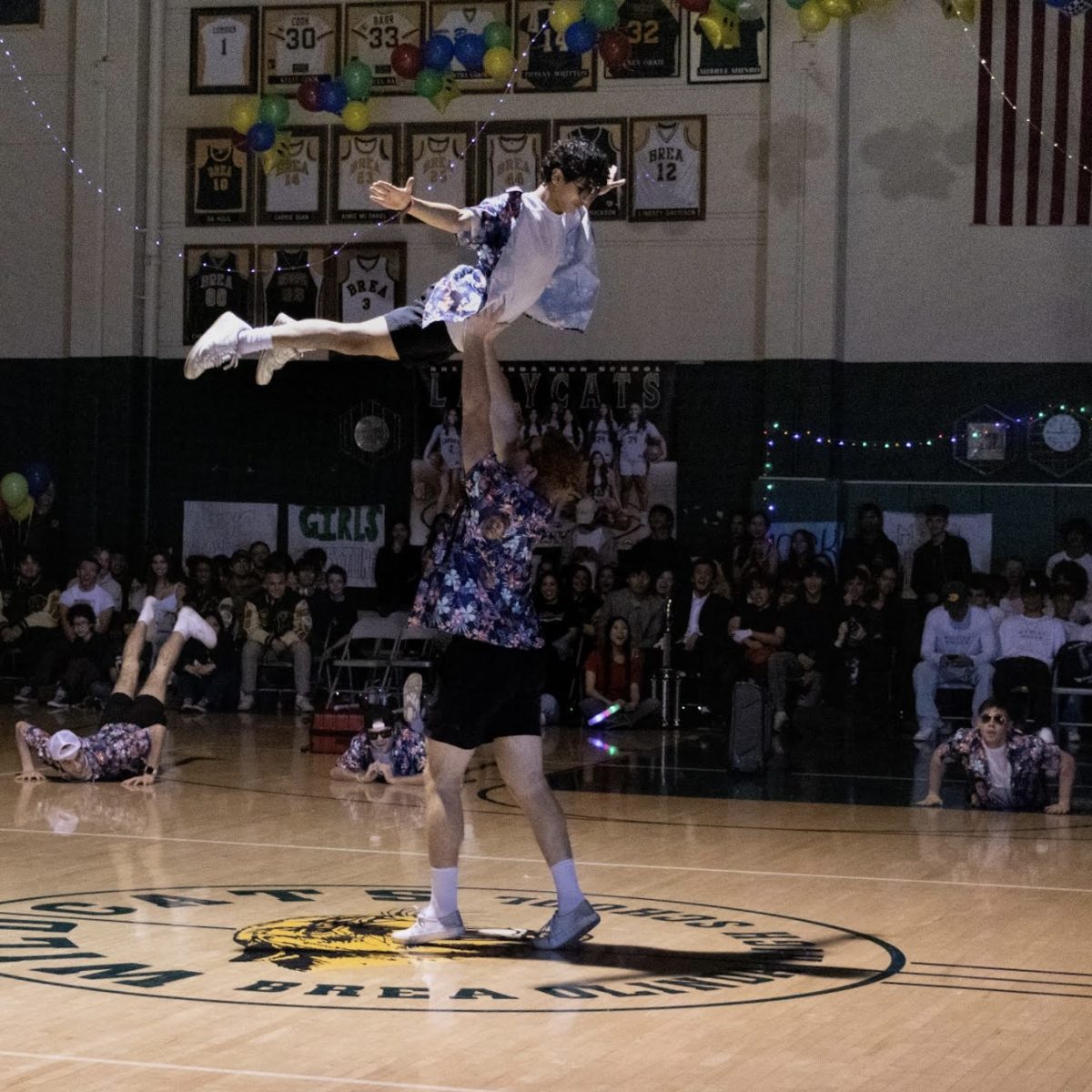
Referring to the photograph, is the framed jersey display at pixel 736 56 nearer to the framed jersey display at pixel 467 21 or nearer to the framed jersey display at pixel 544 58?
the framed jersey display at pixel 544 58

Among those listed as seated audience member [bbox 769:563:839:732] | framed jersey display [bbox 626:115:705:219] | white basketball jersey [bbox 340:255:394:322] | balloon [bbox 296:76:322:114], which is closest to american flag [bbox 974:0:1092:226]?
framed jersey display [bbox 626:115:705:219]

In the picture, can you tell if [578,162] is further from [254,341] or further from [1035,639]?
[1035,639]

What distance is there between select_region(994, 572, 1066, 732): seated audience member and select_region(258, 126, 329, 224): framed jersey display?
7.95 metres

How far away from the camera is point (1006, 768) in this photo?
11.0 metres

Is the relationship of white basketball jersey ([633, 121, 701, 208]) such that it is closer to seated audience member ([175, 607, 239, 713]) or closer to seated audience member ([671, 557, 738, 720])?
seated audience member ([671, 557, 738, 720])

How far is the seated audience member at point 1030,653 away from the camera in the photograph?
14.2m

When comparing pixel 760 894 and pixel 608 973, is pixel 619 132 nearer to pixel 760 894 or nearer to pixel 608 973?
pixel 760 894

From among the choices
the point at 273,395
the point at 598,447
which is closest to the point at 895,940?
the point at 598,447

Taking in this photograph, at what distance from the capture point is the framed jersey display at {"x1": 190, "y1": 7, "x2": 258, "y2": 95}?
18.9 m

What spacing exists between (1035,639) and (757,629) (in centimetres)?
215

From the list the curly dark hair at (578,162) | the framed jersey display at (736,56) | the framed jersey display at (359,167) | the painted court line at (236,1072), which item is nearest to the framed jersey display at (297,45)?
the framed jersey display at (359,167)

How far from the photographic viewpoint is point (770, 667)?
49.1ft

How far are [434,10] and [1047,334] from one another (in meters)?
6.42

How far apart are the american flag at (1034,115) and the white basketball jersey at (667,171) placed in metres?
2.57
